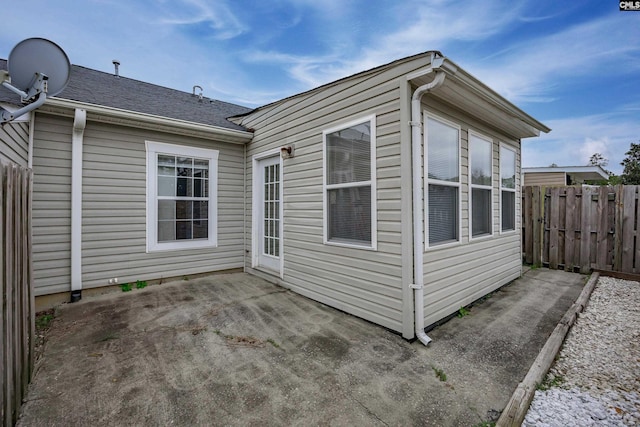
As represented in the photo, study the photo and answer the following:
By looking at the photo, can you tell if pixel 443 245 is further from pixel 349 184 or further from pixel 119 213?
pixel 119 213

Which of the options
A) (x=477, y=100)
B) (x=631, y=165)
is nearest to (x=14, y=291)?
(x=477, y=100)

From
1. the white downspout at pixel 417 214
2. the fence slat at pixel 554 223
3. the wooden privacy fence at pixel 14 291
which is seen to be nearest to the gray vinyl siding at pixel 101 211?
the wooden privacy fence at pixel 14 291

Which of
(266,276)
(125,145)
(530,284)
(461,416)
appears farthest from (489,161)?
(125,145)

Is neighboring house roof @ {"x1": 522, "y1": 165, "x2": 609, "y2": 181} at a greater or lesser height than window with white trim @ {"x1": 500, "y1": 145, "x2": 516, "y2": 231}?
greater

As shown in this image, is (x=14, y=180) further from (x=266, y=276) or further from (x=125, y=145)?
(x=266, y=276)

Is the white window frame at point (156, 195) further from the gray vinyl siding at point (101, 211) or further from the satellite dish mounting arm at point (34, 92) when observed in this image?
the satellite dish mounting arm at point (34, 92)

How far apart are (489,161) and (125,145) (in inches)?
235

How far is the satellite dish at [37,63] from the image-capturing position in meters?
2.37

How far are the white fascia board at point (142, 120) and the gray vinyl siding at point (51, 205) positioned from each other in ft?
1.12

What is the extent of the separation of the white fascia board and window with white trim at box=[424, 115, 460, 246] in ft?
11.6

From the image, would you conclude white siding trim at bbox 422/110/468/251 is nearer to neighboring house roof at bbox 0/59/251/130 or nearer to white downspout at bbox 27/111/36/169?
neighboring house roof at bbox 0/59/251/130

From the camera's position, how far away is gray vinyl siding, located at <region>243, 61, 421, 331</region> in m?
2.96

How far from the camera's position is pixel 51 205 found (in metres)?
3.89

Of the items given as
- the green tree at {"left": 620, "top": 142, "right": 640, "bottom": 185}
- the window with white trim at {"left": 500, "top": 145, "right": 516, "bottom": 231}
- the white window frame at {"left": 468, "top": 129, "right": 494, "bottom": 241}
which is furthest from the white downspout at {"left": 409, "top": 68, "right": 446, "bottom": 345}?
the green tree at {"left": 620, "top": 142, "right": 640, "bottom": 185}
